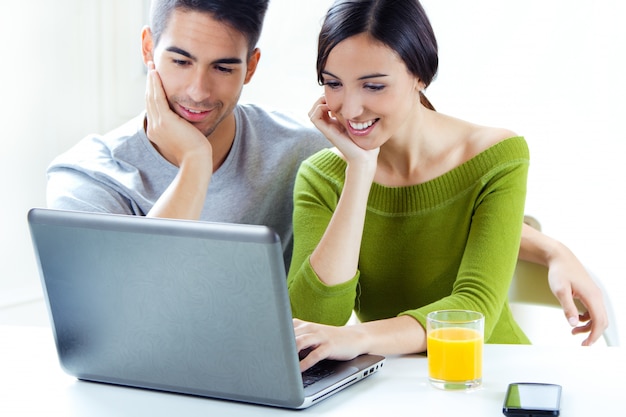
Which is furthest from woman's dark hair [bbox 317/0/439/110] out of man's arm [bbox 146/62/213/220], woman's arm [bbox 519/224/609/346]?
woman's arm [bbox 519/224/609/346]

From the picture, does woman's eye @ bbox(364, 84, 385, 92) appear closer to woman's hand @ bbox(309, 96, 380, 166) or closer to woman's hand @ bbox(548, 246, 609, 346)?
woman's hand @ bbox(309, 96, 380, 166)

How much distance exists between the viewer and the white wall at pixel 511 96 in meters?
2.89

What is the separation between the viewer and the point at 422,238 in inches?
67.1

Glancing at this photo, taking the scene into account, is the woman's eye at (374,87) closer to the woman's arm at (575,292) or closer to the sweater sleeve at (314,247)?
the sweater sleeve at (314,247)

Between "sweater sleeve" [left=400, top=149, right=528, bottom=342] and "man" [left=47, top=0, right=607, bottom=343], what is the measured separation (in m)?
0.18

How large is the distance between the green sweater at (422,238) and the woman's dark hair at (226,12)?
0.30 meters

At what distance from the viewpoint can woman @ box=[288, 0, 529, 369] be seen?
155cm

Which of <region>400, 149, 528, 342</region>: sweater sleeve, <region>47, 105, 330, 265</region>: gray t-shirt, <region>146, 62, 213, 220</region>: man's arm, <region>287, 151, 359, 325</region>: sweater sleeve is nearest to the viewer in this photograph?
<region>400, 149, 528, 342</region>: sweater sleeve

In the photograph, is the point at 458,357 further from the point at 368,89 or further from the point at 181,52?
the point at 181,52

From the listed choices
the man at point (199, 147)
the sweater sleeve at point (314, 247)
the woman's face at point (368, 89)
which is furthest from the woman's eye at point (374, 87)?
the man at point (199, 147)

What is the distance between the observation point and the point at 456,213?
65.7 inches

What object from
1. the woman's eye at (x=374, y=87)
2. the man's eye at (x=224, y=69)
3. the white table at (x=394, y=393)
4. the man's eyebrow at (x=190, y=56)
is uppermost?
the man's eyebrow at (x=190, y=56)

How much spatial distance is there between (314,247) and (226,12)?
0.52 m

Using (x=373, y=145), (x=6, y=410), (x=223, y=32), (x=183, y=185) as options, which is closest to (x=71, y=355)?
(x=6, y=410)
